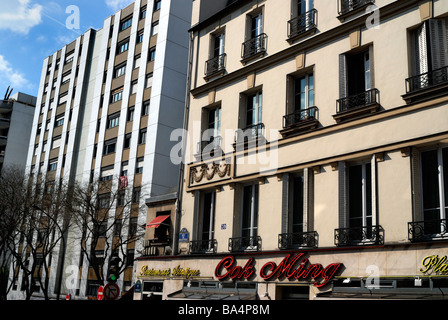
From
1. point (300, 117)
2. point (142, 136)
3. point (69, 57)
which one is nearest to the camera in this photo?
point (300, 117)

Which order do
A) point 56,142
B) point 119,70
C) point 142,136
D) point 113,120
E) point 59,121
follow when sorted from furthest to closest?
point 59,121
point 56,142
point 119,70
point 113,120
point 142,136

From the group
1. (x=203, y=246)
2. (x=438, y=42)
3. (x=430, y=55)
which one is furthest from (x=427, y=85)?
(x=203, y=246)

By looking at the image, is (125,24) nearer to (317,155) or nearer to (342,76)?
(342,76)

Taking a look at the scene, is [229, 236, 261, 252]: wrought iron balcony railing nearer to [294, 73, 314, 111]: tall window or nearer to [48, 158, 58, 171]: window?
[294, 73, 314, 111]: tall window

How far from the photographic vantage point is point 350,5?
16047 millimetres

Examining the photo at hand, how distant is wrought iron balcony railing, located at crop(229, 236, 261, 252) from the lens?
683 inches

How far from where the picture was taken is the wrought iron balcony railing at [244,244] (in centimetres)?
1734

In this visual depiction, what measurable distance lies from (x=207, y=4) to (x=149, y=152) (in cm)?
1807

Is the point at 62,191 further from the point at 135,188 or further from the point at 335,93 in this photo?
the point at 335,93

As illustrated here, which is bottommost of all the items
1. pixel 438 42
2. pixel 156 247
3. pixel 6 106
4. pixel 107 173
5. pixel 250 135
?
pixel 156 247

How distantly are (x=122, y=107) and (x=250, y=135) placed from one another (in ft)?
92.1

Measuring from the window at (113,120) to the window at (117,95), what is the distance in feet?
5.30

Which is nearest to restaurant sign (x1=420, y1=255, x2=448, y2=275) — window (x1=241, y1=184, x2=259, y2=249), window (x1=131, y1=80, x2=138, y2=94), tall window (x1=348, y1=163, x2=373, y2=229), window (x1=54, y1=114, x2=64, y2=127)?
tall window (x1=348, y1=163, x2=373, y2=229)

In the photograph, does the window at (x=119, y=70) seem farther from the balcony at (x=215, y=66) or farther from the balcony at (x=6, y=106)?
the balcony at (x=6, y=106)
